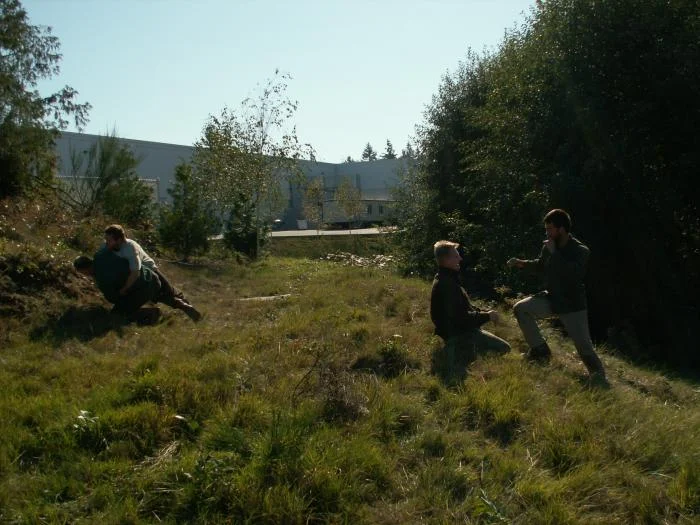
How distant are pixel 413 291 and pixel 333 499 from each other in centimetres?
648

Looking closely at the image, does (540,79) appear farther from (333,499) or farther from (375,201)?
(375,201)

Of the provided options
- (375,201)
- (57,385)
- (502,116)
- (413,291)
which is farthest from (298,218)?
(57,385)

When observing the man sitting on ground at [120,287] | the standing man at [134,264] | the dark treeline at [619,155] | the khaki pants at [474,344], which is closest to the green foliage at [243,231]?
the dark treeline at [619,155]

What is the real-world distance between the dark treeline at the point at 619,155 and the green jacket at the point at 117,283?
316 inches

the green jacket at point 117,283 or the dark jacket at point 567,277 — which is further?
the green jacket at point 117,283

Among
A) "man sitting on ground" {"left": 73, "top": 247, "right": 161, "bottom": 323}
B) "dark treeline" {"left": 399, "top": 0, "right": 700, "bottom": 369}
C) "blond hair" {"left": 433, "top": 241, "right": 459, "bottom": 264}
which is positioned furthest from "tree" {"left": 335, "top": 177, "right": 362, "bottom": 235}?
"blond hair" {"left": 433, "top": 241, "right": 459, "bottom": 264}

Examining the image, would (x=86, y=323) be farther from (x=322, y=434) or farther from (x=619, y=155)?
(x=619, y=155)

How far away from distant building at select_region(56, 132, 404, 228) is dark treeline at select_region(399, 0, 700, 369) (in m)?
11.0

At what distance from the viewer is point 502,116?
13820 millimetres

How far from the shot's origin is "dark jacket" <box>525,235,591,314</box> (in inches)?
245

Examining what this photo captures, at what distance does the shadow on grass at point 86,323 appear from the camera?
6.64 metres

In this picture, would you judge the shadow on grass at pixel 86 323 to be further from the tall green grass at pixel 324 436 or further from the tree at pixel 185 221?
the tree at pixel 185 221

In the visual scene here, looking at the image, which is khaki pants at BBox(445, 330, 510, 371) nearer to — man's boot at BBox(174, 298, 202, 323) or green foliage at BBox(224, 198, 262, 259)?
man's boot at BBox(174, 298, 202, 323)

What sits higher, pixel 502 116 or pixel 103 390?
pixel 502 116
